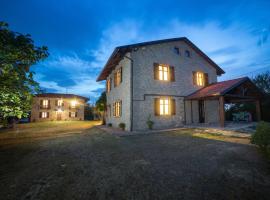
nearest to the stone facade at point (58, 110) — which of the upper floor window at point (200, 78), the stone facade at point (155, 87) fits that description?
the stone facade at point (155, 87)

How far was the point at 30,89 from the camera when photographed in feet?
17.7

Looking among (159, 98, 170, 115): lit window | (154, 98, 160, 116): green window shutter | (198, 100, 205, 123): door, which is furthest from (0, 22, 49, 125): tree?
(198, 100, 205, 123): door

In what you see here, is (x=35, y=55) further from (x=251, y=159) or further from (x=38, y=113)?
(x=38, y=113)

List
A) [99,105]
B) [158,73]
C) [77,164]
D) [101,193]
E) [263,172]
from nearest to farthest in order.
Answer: [101,193]
[263,172]
[77,164]
[158,73]
[99,105]

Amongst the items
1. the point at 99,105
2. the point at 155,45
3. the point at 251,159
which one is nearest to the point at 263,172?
the point at 251,159

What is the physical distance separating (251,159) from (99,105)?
17.6m

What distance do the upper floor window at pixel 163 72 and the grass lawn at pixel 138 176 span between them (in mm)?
8132

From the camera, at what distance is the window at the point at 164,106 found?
11.6 m

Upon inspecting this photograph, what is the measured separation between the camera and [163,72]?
12547mm

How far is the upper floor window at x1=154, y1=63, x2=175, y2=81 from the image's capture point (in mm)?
12016

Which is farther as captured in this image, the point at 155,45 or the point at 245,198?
the point at 155,45

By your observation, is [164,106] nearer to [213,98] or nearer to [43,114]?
[213,98]

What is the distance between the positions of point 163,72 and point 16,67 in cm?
1047

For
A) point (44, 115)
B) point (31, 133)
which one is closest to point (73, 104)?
point (44, 115)
